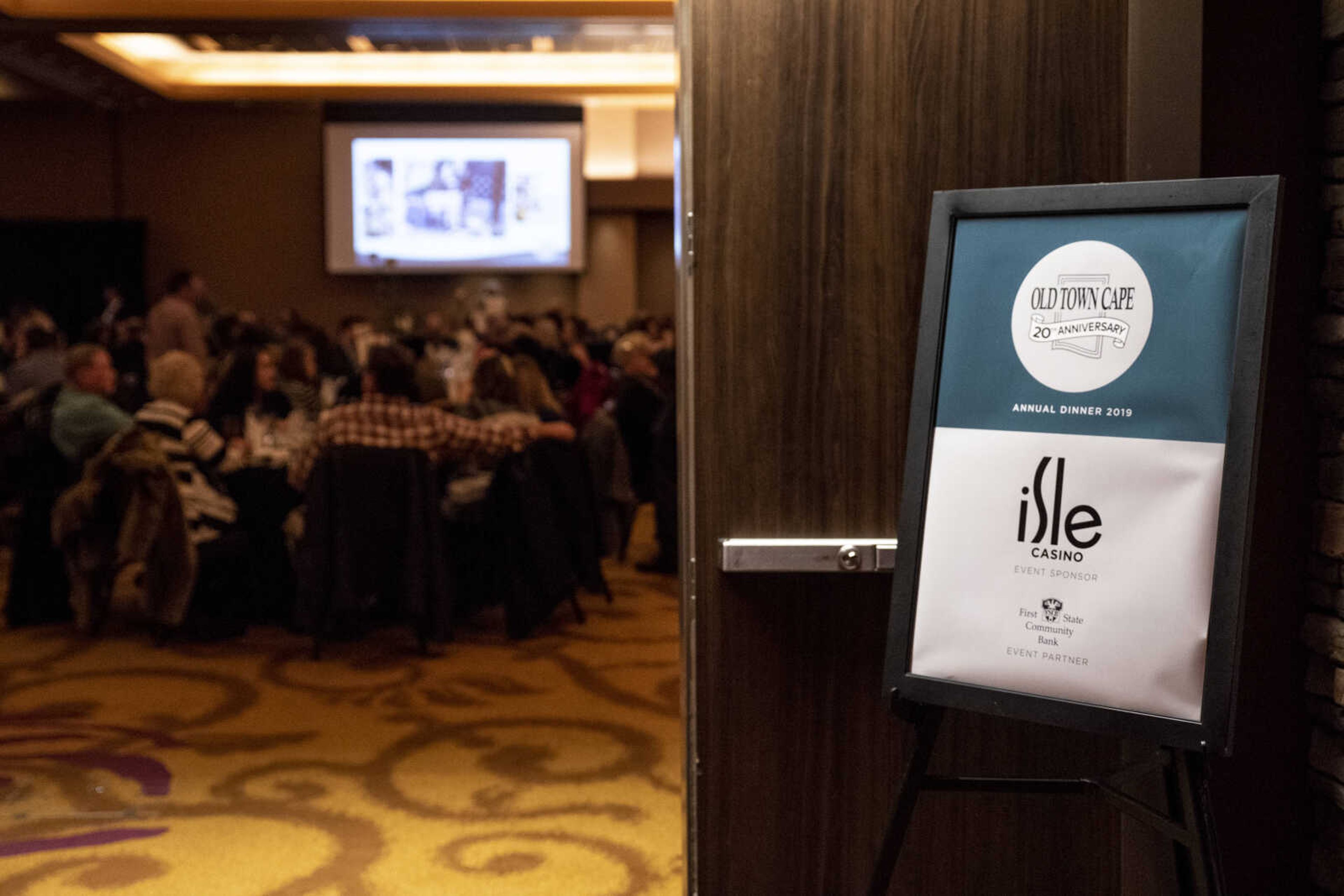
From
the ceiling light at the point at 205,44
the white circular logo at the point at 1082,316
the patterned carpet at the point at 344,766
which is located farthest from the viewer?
the ceiling light at the point at 205,44

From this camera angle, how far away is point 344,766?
11.8 feet

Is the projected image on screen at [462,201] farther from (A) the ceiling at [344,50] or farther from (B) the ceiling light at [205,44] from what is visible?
(B) the ceiling light at [205,44]

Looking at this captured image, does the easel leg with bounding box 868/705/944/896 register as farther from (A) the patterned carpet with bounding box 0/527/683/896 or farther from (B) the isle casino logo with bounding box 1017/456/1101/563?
(A) the patterned carpet with bounding box 0/527/683/896

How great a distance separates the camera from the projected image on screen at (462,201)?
11.6 metres

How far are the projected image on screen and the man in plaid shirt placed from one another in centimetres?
695

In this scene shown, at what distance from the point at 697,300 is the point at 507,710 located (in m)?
2.43

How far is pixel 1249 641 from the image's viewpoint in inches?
81.2

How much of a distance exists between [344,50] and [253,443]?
513 cm

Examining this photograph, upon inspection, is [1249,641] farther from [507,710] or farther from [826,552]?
[507,710]

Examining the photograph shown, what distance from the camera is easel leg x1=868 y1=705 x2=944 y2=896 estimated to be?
172cm

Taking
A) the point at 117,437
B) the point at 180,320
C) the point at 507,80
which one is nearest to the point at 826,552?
the point at 117,437

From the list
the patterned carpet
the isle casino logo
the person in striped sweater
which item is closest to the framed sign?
the isle casino logo

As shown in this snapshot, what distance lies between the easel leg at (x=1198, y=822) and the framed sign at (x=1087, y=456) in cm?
5

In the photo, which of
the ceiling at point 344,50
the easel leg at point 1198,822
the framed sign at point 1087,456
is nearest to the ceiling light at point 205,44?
the ceiling at point 344,50
